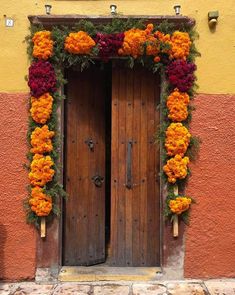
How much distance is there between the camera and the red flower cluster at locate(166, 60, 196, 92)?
4.39 meters

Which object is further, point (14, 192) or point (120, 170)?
point (120, 170)

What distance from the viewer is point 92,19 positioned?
173 inches

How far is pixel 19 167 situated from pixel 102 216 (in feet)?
3.84

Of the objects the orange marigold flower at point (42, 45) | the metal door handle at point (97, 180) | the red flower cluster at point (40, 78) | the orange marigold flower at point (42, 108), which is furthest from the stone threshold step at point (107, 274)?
the orange marigold flower at point (42, 45)

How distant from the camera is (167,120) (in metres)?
4.50

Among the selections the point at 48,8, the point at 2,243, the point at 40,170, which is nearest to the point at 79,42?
the point at 48,8

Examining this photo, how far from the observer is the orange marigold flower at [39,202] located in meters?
4.36

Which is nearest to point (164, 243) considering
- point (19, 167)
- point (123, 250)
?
point (123, 250)

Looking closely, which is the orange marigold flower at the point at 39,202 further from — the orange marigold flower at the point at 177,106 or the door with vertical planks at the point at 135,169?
the orange marigold flower at the point at 177,106

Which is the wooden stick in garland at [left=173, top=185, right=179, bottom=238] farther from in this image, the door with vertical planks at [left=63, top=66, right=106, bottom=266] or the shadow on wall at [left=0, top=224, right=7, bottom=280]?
the shadow on wall at [left=0, top=224, right=7, bottom=280]

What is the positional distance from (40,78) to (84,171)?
46.7 inches

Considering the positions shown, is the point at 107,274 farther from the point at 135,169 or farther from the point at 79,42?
the point at 79,42

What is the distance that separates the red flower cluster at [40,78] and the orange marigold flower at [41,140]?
0.38 m

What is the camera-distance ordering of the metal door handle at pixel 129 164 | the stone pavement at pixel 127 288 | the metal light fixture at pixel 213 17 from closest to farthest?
the stone pavement at pixel 127 288, the metal light fixture at pixel 213 17, the metal door handle at pixel 129 164
